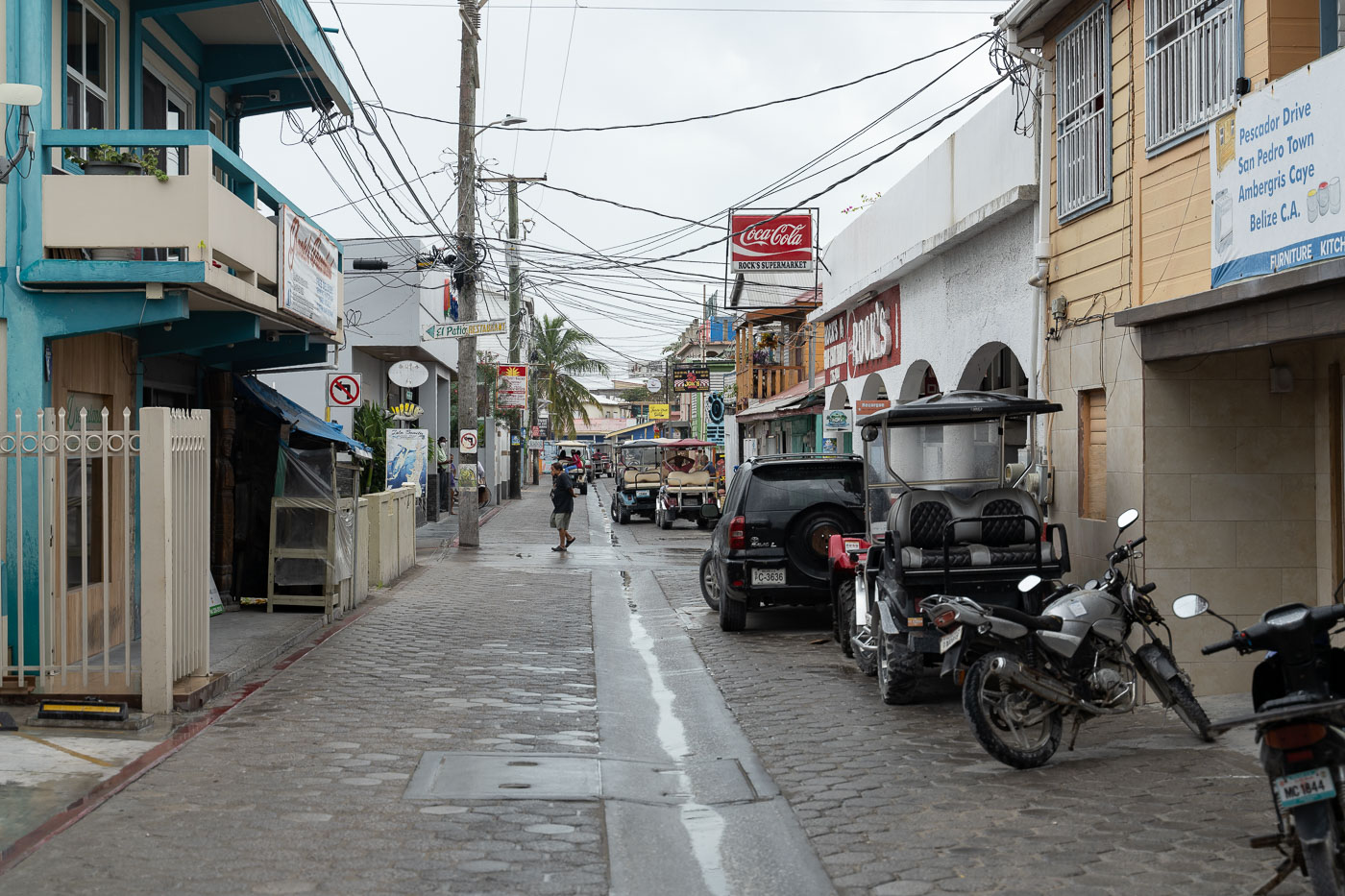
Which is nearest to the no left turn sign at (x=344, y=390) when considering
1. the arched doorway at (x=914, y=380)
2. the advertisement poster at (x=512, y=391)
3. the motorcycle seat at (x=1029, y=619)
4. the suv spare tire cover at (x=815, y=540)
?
the arched doorway at (x=914, y=380)

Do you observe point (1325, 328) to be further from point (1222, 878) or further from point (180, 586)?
point (180, 586)

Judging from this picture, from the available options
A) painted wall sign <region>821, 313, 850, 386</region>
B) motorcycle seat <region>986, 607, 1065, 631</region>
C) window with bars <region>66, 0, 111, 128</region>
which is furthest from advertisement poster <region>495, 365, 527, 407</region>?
motorcycle seat <region>986, 607, 1065, 631</region>

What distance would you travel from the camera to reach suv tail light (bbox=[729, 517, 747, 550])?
508 inches

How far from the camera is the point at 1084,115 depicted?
1049cm

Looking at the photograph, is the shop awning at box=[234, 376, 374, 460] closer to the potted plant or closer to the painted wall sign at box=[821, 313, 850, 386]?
the potted plant

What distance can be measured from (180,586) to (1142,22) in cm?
818

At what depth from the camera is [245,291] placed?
36.0ft

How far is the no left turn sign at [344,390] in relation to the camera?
20417mm

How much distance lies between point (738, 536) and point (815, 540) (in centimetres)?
80

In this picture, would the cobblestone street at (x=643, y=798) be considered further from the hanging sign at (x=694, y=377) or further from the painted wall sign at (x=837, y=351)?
the hanging sign at (x=694, y=377)

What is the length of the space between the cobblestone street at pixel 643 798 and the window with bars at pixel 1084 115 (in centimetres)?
434

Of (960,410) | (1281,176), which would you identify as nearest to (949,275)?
(960,410)

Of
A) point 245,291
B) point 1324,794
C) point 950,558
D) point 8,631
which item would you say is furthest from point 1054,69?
point 8,631

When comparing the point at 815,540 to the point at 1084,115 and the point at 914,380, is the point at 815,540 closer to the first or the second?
the point at 1084,115
